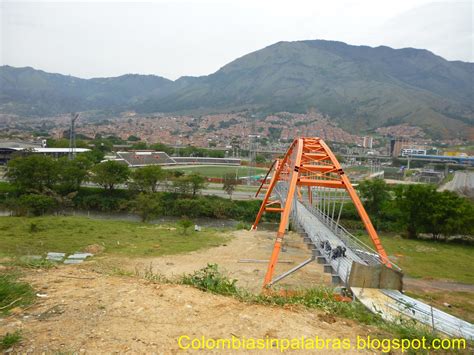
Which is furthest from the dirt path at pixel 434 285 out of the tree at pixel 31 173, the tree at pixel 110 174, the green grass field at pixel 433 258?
the tree at pixel 31 173

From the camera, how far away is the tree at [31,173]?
123ft

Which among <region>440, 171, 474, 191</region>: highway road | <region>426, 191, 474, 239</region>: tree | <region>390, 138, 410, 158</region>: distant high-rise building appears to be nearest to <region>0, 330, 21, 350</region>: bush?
<region>426, 191, 474, 239</region>: tree

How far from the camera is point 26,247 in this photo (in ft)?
53.2

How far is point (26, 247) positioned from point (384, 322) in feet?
53.3

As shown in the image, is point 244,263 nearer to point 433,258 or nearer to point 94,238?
point 94,238

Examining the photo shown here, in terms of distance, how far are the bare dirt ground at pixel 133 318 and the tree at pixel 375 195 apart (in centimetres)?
3487

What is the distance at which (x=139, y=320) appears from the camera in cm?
580

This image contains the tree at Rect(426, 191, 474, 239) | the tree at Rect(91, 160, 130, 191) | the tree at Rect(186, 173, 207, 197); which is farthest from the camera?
the tree at Rect(186, 173, 207, 197)

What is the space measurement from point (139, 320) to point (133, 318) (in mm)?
131

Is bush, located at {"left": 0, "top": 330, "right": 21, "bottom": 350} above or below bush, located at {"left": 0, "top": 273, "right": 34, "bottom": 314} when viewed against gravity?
above

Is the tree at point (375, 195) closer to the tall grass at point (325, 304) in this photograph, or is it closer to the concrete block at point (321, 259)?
the concrete block at point (321, 259)

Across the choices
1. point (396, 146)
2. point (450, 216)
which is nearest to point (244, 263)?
point (450, 216)

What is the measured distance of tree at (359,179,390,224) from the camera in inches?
1518

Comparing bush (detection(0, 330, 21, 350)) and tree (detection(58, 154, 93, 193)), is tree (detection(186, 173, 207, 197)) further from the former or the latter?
bush (detection(0, 330, 21, 350))
